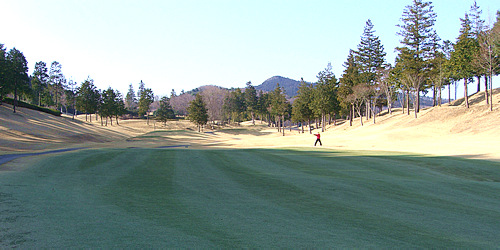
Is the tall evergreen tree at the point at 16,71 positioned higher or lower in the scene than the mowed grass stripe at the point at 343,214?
higher

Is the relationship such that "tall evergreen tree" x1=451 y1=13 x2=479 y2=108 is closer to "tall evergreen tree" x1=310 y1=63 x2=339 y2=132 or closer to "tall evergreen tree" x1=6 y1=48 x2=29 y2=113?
"tall evergreen tree" x1=310 y1=63 x2=339 y2=132

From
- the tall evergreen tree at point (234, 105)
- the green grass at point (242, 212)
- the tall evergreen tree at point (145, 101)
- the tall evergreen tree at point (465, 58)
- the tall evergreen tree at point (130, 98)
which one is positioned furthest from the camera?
the tall evergreen tree at point (130, 98)

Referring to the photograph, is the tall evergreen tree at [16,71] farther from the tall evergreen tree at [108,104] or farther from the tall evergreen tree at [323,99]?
the tall evergreen tree at [323,99]

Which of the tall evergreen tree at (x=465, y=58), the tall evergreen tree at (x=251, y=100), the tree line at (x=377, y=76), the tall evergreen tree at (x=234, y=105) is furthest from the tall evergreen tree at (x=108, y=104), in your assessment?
the tall evergreen tree at (x=465, y=58)

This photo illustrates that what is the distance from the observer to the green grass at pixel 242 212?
178 inches

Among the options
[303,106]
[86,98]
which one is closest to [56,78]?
[86,98]

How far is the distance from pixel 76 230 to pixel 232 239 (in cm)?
242

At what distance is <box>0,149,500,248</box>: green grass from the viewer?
453cm

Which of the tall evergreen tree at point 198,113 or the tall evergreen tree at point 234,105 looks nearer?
the tall evergreen tree at point 198,113

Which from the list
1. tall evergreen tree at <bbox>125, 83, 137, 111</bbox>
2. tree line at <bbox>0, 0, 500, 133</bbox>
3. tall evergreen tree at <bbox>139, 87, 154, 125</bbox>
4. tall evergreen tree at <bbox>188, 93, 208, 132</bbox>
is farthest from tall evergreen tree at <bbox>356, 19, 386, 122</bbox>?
tall evergreen tree at <bbox>125, 83, 137, 111</bbox>

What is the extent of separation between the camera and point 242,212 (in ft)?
19.9

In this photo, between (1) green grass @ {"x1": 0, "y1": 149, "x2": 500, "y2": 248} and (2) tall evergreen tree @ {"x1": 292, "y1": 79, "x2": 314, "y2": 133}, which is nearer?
(1) green grass @ {"x1": 0, "y1": 149, "x2": 500, "y2": 248}

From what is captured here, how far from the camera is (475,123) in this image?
125 ft

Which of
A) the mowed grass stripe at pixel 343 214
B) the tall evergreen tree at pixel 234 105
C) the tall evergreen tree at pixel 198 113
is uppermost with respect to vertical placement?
the tall evergreen tree at pixel 234 105
